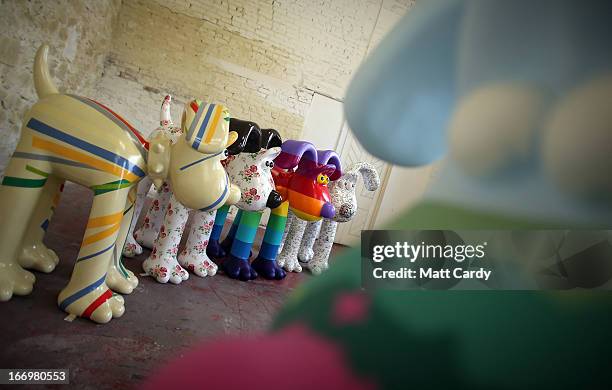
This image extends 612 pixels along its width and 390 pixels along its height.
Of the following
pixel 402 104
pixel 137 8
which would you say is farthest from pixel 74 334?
pixel 137 8

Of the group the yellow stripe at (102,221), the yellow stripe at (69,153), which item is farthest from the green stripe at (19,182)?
the yellow stripe at (102,221)

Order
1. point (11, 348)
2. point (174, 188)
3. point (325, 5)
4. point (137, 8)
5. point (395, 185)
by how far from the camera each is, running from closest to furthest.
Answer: point (395, 185)
point (11, 348)
point (174, 188)
point (137, 8)
point (325, 5)

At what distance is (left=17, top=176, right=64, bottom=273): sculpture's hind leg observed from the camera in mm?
1550

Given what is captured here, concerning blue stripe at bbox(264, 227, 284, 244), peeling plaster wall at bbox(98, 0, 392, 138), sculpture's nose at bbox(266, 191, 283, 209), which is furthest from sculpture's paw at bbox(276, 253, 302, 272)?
peeling plaster wall at bbox(98, 0, 392, 138)

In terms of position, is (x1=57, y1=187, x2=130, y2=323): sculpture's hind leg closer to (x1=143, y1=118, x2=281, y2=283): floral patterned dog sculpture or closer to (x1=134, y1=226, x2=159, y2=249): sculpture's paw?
(x1=143, y1=118, x2=281, y2=283): floral patterned dog sculpture

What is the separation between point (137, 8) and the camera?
14.4 ft

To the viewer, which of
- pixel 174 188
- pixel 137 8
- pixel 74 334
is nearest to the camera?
pixel 74 334

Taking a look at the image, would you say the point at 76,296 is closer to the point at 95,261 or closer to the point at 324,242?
the point at 95,261

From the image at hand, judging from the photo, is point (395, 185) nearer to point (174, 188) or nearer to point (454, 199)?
point (454, 199)

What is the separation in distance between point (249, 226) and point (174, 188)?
2.96 ft

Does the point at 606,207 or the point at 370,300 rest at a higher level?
the point at 606,207

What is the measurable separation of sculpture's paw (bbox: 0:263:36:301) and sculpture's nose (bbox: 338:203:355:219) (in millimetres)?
1743

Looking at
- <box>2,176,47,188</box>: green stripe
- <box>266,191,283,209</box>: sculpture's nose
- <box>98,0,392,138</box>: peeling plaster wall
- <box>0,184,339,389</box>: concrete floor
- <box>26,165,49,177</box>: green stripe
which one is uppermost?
<box>98,0,392,138</box>: peeling plaster wall

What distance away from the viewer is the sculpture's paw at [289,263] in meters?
2.89
